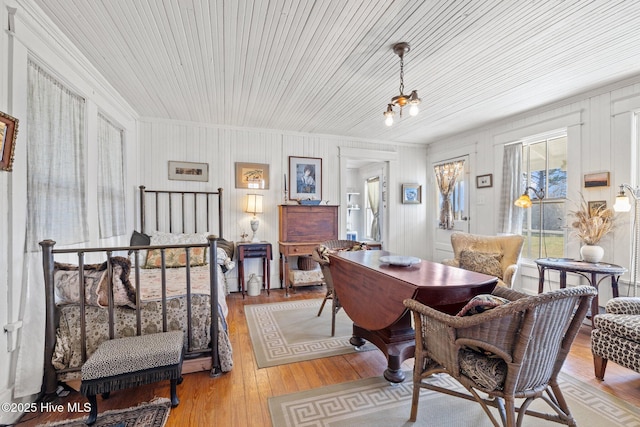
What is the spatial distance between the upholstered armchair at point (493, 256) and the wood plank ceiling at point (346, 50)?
1.70m

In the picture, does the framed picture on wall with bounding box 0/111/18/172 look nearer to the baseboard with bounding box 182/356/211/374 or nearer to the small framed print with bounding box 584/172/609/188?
the baseboard with bounding box 182/356/211/374

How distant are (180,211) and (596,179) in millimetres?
5192

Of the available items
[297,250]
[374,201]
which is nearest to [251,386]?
[297,250]

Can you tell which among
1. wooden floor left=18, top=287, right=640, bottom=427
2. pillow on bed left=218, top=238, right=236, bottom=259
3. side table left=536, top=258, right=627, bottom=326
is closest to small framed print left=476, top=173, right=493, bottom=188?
side table left=536, top=258, right=627, bottom=326

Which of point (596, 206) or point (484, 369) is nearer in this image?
point (484, 369)

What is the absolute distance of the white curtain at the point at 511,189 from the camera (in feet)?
13.0

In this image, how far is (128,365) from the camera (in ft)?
5.39

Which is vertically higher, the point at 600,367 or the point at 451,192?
the point at 451,192

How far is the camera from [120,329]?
6.41 ft

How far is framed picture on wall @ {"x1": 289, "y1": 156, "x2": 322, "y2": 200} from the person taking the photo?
472cm

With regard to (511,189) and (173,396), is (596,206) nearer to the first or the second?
(511,189)

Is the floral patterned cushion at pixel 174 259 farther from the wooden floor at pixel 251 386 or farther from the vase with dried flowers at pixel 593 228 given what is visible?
the vase with dried flowers at pixel 593 228

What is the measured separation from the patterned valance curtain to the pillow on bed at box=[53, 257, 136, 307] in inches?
191

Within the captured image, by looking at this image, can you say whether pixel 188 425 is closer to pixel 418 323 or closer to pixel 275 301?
pixel 418 323
